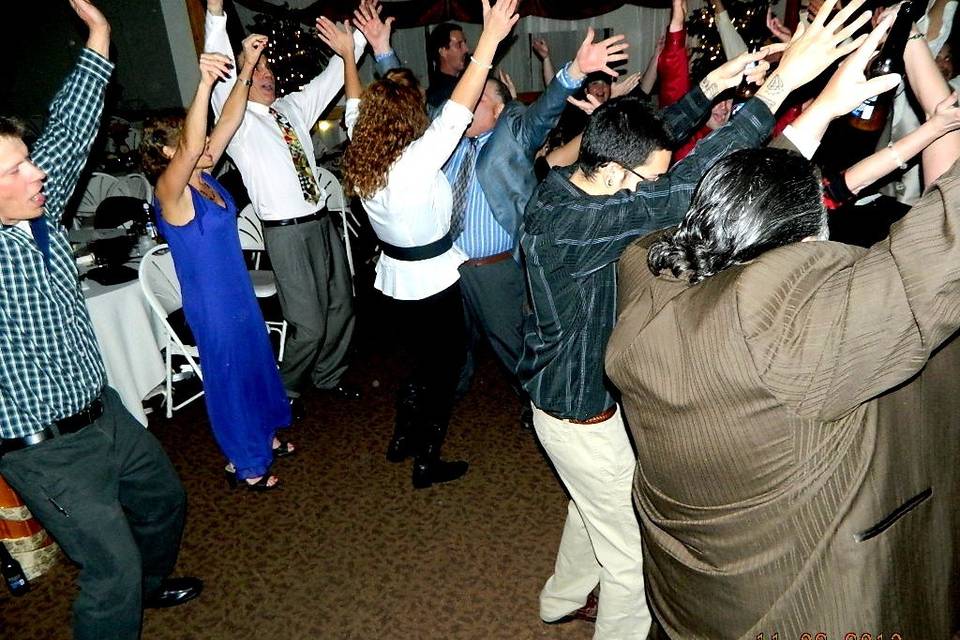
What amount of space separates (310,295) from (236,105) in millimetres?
921

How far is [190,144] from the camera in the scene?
2.08 metres

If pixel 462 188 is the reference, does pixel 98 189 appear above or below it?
below

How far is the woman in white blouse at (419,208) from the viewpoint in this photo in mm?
2037

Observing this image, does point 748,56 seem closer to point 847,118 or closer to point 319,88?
point 847,118

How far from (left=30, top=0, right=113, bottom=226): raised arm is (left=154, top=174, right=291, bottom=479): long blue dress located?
20.9 inches

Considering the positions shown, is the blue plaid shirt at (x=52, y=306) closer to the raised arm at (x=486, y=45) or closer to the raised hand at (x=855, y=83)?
the raised arm at (x=486, y=45)

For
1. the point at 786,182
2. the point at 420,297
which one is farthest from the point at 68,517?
the point at 786,182

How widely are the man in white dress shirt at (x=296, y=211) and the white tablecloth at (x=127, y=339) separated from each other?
0.61 meters

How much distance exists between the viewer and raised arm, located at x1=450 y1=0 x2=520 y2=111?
1862 mm
